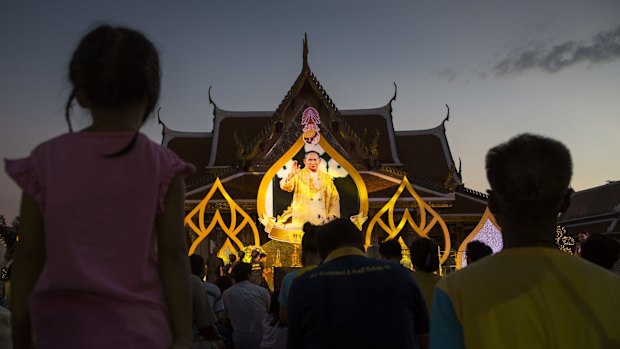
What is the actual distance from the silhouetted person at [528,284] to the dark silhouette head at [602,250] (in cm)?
216

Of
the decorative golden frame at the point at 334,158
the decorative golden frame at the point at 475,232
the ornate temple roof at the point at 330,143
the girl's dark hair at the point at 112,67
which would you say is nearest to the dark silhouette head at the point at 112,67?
the girl's dark hair at the point at 112,67

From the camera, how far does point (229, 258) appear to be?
31.3 ft

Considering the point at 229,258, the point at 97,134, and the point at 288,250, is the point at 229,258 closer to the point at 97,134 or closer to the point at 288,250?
the point at 288,250

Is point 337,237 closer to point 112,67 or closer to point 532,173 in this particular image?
point 532,173

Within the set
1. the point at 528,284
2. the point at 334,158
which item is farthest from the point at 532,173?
the point at 334,158

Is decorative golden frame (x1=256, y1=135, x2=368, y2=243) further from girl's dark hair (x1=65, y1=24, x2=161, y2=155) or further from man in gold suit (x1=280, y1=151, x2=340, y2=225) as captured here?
girl's dark hair (x1=65, y1=24, x2=161, y2=155)

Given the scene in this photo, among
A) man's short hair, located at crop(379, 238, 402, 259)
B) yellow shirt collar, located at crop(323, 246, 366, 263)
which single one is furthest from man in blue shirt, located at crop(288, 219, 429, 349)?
man's short hair, located at crop(379, 238, 402, 259)

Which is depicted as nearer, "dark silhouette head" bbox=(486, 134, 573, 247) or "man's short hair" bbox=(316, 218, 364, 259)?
"dark silhouette head" bbox=(486, 134, 573, 247)

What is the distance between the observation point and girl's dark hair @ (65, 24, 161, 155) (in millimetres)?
1396

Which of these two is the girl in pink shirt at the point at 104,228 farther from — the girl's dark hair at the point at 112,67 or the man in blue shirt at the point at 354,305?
the man in blue shirt at the point at 354,305

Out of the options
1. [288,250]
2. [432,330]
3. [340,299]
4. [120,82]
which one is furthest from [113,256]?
[288,250]

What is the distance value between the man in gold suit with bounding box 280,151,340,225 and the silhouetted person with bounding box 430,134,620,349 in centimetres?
1014

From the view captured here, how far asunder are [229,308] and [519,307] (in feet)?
12.7

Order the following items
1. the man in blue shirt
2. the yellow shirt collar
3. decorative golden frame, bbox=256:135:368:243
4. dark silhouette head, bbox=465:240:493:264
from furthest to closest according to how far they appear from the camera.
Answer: decorative golden frame, bbox=256:135:368:243 → dark silhouette head, bbox=465:240:493:264 → the yellow shirt collar → the man in blue shirt
